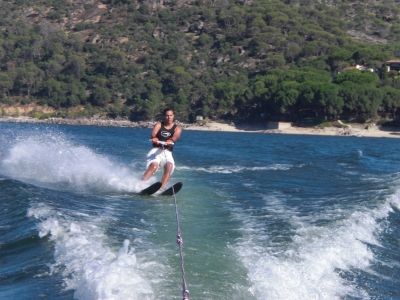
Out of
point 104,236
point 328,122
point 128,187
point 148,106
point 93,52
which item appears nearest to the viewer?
point 104,236

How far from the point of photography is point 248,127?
58.3m

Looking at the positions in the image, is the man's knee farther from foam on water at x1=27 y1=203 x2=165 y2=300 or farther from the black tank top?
foam on water at x1=27 y1=203 x2=165 y2=300

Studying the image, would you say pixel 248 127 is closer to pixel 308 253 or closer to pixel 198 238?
pixel 198 238

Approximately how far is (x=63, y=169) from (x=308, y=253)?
7.07m

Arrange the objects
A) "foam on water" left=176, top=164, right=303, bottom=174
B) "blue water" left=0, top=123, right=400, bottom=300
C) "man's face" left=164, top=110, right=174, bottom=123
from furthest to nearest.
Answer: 1. "foam on water" left=176, top=164, right=303, bottom=174
2. "man's face" left=164, top=110, right=174, bottom=123
3. "blue water" left=0, top=123, right=400, bottom=300

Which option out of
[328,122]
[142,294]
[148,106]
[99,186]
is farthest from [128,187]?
[148,106]

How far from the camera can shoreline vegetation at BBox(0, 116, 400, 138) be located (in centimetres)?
5088

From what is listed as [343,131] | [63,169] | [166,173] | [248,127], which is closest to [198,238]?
[166,173]

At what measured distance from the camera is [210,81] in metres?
72.8

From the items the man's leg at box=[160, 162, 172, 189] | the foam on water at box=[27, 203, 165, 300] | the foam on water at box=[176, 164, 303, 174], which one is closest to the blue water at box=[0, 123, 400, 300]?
the foam on water at box=[27, 203, 165, 300]

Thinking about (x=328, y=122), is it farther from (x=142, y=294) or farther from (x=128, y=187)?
(x=142, y=294)

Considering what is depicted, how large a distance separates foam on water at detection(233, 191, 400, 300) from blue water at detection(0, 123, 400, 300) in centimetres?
1

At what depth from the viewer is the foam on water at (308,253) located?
4.91 meters

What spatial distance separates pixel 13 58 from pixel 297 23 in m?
39.0
